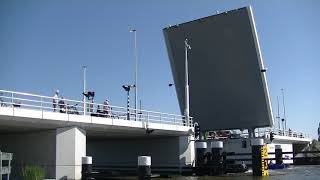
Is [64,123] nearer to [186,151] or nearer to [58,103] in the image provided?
[58,103]

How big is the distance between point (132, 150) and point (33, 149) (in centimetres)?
1209

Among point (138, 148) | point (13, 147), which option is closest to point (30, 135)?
point (13, 147)

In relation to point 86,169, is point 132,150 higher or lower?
higher

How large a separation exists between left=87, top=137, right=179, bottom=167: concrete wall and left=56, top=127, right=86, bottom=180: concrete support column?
10790 mm

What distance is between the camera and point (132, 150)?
3588cm

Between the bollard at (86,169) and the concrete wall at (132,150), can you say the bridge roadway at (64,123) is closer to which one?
the bollard at (86,169)

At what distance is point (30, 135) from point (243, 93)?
753 inches

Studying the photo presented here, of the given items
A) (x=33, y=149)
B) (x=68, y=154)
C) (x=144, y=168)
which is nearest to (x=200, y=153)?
(x=144, y=168)

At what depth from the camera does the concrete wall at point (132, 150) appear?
33.7m

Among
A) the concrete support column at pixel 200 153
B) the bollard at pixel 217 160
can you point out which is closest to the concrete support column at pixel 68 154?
the bollard at pixel 217 160

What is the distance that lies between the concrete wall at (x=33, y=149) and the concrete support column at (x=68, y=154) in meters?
0.30

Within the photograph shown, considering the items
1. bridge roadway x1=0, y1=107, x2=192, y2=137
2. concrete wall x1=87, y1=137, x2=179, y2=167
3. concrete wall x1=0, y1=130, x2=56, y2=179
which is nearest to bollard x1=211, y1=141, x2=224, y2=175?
bridge roadway x1=0, y1=107, x2=192, y2=137

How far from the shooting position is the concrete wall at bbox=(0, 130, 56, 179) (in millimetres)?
23816

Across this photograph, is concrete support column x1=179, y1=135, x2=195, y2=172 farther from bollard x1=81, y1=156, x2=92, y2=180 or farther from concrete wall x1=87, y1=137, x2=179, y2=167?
bollard x1=81, y1=156, x2=92, y2=180
